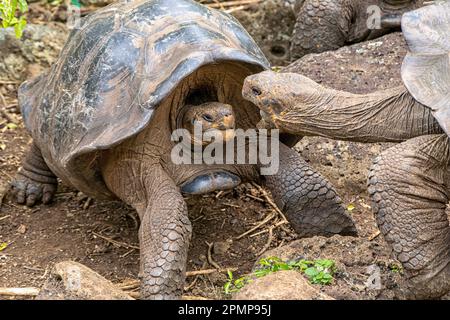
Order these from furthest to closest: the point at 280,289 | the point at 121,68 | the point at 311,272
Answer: the point at 121,68 → the point at 311,272 → the point at 280,289

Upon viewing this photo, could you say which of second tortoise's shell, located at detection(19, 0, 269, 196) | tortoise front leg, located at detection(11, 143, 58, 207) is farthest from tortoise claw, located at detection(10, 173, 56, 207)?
second tortoise's shell, located at detection(19, 0, 269, 196)

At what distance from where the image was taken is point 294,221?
4426 millimetres

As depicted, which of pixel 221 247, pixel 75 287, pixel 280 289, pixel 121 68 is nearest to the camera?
pixel 280 289

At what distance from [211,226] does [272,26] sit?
8.80ft

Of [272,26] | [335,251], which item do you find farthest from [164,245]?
[272,26]

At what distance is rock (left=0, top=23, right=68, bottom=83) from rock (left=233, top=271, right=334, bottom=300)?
12.7 ft

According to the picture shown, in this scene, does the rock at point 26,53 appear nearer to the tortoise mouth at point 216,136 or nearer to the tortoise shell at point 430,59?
the tortoise mouth at point 216,136

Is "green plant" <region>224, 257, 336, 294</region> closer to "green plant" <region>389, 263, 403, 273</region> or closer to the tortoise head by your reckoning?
"green plant" <region>389, 263, 403, 273</region>

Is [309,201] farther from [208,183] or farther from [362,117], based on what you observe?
[362,117]

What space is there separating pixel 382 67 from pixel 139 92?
236 cm

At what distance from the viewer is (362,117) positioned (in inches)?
150
